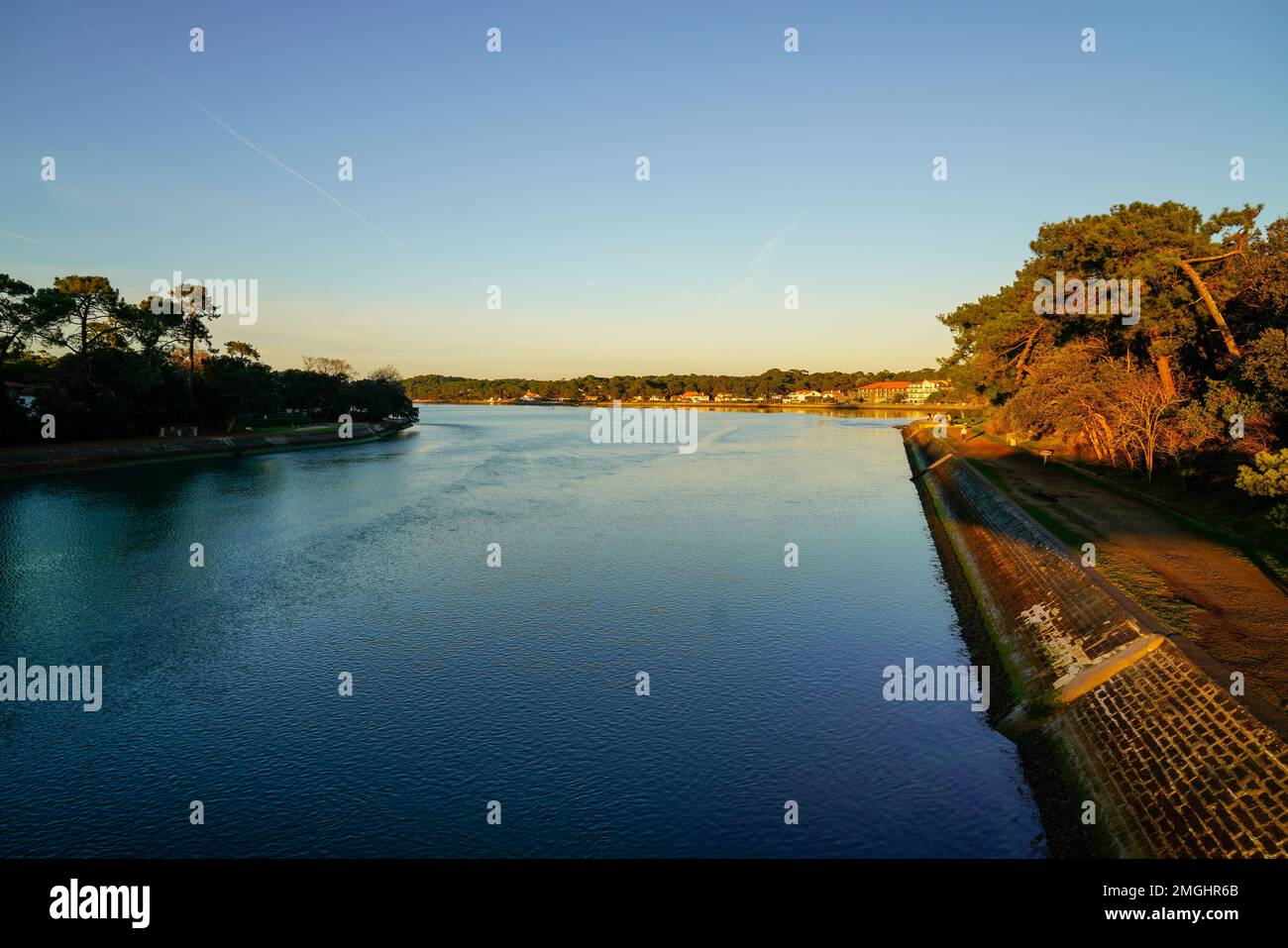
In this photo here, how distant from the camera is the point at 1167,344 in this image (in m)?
36.1

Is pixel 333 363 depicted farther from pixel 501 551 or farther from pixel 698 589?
pixel 698 589

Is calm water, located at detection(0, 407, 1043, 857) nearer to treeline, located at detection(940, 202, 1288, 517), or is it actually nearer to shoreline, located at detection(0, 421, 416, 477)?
treeline, located at detection(940, 202, 1288, 517)

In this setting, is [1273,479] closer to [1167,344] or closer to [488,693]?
[1167,344]

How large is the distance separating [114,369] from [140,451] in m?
8.43

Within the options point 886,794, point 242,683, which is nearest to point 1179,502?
point 886,794

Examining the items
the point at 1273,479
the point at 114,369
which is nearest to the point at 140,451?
the point at 114,369

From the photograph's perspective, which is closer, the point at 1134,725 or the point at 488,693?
the point at 1134,725

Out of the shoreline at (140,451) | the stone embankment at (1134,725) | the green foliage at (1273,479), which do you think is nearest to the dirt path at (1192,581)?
the stone embankment at (1134,725)

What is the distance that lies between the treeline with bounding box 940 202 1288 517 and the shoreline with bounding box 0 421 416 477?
72.3 m

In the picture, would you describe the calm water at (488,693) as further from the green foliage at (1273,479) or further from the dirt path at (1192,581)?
the green foliage at (1273,479)

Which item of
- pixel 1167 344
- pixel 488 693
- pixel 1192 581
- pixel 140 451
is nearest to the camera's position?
pixel 488 693

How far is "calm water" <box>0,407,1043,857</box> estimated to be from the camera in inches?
500
